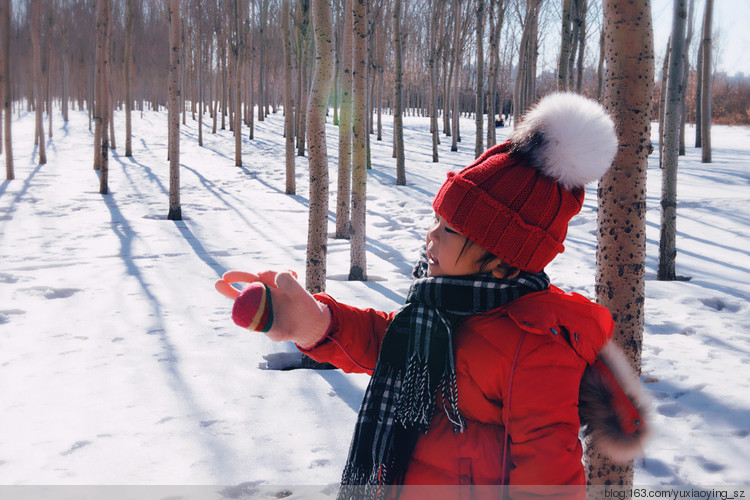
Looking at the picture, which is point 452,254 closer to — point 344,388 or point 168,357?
point 344,388

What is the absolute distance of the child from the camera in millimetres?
1100

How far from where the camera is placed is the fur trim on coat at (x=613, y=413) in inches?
45.5

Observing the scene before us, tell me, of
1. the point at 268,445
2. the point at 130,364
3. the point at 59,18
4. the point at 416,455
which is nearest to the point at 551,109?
the point at 416,455

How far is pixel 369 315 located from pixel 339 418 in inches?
54.0

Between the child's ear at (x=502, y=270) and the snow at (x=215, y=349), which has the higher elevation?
the child's ear at (x=502, y=270)

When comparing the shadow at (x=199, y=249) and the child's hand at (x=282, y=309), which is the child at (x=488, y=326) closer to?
the child's hand at (x=282, y=309)

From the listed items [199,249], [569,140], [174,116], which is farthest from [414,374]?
[174,116]

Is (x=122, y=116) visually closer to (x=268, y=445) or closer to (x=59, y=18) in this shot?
(x=59, y=18)

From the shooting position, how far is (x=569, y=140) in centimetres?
114

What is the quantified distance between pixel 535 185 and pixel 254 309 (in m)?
0.64

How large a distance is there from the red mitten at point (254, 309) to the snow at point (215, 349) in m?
0.89

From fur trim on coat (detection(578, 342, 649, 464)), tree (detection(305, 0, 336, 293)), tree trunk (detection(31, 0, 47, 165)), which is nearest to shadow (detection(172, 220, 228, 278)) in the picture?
tree (detection(305, 0, 336, 293))

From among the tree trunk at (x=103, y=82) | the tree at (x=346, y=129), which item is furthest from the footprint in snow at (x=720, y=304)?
the tree trunk at (x=103, y=82)

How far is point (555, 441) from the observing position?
40.4 inches
